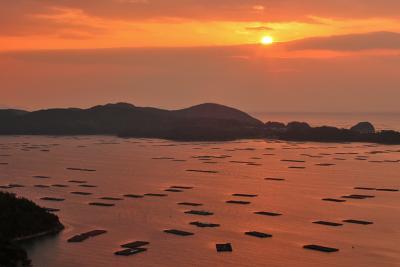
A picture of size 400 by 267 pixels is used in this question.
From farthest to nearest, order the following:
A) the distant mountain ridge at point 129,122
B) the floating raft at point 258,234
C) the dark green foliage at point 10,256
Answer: the distant mountain ridge at point 129,122
the floating raft at point 258,234
the dark green foliage at point 10,256

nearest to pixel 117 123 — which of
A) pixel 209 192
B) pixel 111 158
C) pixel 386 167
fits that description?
pixel 111 158

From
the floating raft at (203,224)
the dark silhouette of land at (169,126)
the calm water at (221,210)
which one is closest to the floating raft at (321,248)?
the calm water at (221,210)

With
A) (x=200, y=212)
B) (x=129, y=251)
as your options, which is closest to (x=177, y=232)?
(x=129, y=251)

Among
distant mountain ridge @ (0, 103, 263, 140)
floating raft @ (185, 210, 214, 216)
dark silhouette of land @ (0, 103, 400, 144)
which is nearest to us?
floating raft @ (185, 210, 214, 216)

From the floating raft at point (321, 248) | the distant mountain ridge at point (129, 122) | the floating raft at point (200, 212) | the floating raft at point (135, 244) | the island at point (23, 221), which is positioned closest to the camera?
the floating raft at point (321, 248)

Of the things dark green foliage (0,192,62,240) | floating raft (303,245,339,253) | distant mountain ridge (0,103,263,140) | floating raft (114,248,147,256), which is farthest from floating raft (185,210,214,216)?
distant mountain ridge (0,103,263,140)

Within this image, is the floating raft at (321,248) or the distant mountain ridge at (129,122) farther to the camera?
the distant mountain ridge at (129,122)

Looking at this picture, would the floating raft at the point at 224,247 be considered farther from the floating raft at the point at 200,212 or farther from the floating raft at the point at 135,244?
the floating raft at the point at 200,212

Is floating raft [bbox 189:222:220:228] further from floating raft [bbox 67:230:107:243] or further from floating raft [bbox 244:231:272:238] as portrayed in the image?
floating raft [bbox 67:230:107:243]
